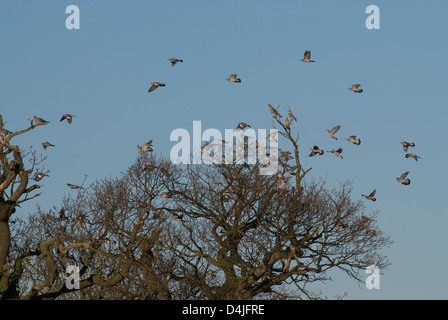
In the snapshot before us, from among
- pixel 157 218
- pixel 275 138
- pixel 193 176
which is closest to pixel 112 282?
pixel 157 218

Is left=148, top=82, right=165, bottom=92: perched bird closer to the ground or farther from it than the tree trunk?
farther from it

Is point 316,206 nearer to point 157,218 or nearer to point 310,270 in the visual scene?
point 310,270

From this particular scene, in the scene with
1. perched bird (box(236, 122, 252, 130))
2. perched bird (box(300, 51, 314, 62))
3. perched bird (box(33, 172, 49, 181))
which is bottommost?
perched bird (box(33, 172, 49, 181))

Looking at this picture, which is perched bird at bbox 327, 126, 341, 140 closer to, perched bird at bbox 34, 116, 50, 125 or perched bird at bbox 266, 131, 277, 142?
perched bird at bbox 266, 131, 277, 142

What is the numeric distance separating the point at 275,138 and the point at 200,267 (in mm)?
A: 8148

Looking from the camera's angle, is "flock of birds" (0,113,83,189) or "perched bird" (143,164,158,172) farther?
"perched bird" (143,164,158,172)

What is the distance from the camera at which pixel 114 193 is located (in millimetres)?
46594

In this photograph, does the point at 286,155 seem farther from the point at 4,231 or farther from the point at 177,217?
the point at 4,231

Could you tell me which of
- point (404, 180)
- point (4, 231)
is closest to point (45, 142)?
point (4, 231)

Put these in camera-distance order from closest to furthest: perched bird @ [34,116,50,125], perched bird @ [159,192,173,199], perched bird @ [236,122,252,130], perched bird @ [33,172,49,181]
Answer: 1. perched bird @ [34,116,50,125]
2. perched bird @ [33,172,49,181]
3. perched bird @ [159,192,173,199]
4. perched bird @ [236,122,252,130]

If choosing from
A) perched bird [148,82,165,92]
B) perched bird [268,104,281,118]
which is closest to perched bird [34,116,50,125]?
perched bird [148,82,165,92]
